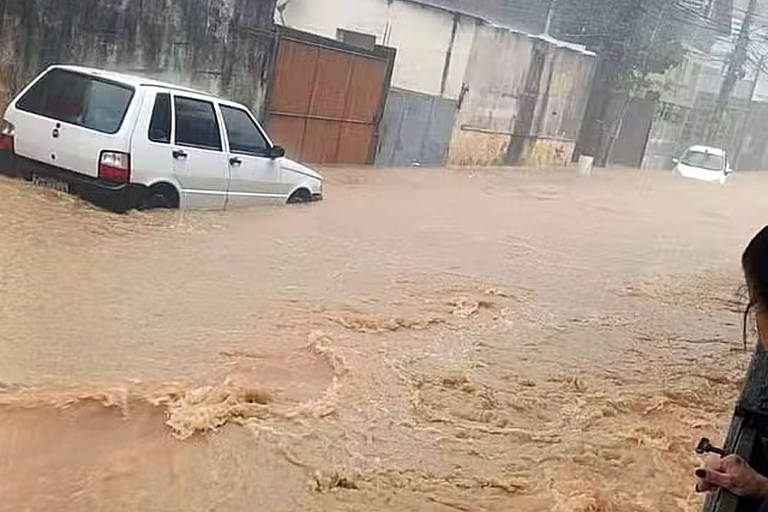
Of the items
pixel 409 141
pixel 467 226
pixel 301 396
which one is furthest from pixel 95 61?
pixel 409 141

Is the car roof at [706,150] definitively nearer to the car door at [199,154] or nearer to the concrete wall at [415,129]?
the concrete wall at [415,129]

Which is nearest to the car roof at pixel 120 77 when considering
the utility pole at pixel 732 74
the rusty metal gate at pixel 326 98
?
the rusty metal gate at pixel 326 98

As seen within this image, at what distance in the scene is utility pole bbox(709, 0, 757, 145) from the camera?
1511cm

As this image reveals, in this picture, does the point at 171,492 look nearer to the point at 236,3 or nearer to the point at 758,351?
the point at 758,351

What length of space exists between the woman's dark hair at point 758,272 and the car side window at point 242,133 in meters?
5.05

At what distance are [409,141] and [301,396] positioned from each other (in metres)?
7.31

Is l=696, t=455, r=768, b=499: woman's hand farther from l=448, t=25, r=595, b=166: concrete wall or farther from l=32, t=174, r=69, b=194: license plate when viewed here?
l=448, t=25, r=595, b=166: concrete wall

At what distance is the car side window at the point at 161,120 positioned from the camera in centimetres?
567

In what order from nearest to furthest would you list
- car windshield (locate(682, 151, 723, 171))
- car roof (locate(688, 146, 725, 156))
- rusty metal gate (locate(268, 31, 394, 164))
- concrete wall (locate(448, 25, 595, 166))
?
rusty metal gate (locate(268, 31, 394, 164))
concrete wall (locate(448, 25, 595, 166))
car windshield (locate(682, 151, 723, 171))
car roof (locate(688, 146, 725, 156))

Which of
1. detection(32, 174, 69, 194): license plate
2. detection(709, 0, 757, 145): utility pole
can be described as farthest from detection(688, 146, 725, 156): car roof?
detection(32, 174, 69, 194): license plate

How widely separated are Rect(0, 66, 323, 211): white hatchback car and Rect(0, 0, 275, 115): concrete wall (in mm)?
114

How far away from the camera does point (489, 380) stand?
14.2 feet

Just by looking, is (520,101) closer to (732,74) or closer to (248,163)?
(732,74)

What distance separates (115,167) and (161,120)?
426mm
